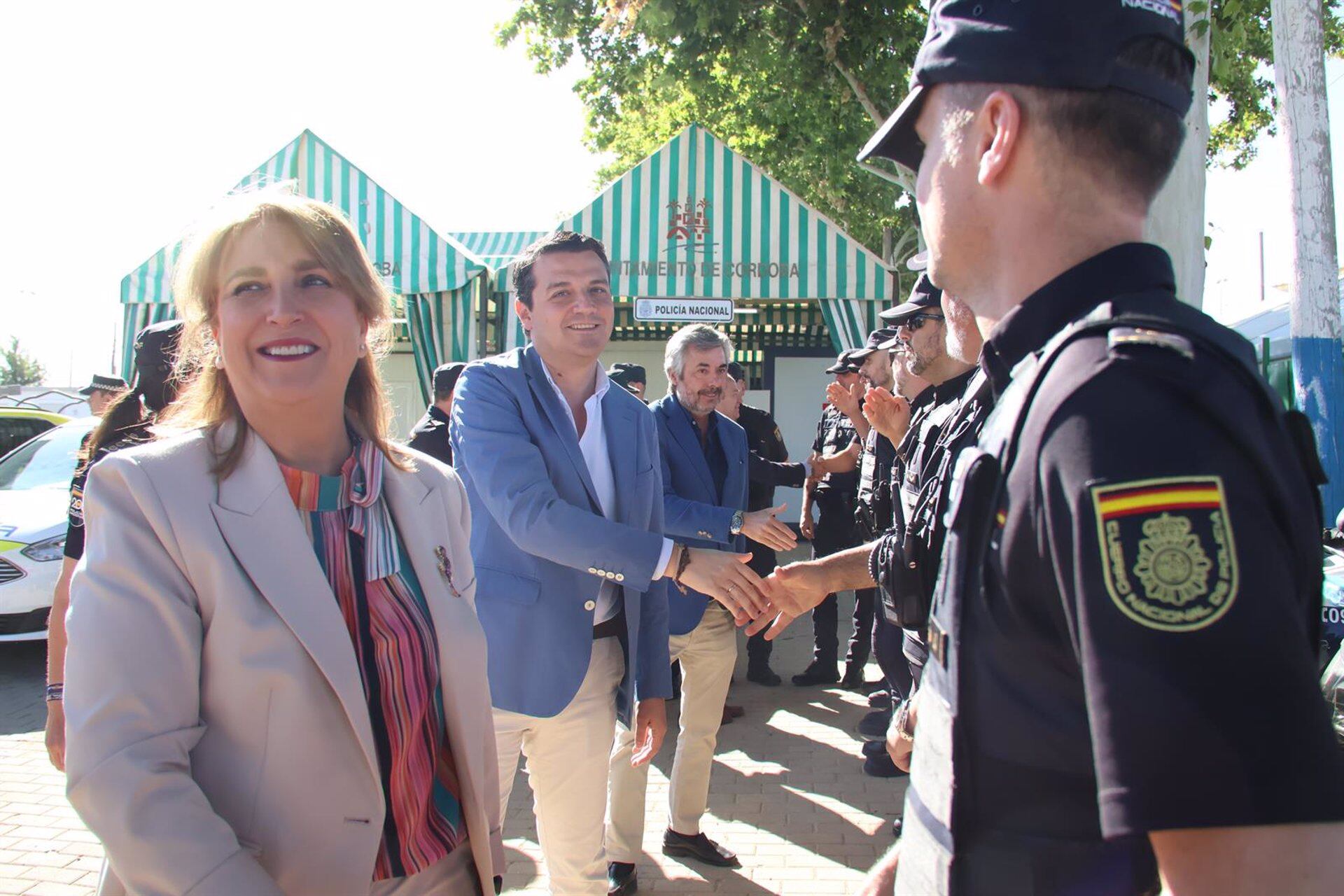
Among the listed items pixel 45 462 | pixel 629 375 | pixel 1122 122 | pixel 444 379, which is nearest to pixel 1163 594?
pixel 1122 122

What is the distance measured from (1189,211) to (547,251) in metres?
2.98

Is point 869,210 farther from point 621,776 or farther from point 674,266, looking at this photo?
point 621,776

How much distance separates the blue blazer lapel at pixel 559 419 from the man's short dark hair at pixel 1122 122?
2.20m

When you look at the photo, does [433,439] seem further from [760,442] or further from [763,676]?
[763,676]

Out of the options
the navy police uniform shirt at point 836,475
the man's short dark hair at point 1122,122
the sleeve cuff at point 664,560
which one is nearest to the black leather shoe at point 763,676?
the navy police uniform shirt at point 836,475

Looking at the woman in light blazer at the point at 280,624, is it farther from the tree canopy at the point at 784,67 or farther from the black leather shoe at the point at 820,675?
the black leather shoe at the point at 820,675

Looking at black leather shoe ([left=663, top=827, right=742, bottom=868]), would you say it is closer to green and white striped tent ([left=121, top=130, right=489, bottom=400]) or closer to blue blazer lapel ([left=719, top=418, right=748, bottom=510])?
blue blazer lapel ([left=719, top=418, right=748, bottom=510])

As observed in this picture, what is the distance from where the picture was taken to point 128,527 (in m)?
1.55

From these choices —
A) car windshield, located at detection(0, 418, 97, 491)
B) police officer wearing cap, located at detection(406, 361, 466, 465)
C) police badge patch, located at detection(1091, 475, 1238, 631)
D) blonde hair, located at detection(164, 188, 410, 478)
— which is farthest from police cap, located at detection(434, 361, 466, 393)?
police badge patch, located at detection(1091, 475, 1238, 631)

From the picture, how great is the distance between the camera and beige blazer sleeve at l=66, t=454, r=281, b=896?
1.43m

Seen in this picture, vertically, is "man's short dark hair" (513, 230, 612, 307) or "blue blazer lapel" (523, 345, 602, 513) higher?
"man's short dark hair" (513, 230, 612, 307)

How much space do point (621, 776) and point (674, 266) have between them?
762 centimetres

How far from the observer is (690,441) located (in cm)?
495

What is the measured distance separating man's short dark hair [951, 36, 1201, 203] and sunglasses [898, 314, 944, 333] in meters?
2.96
